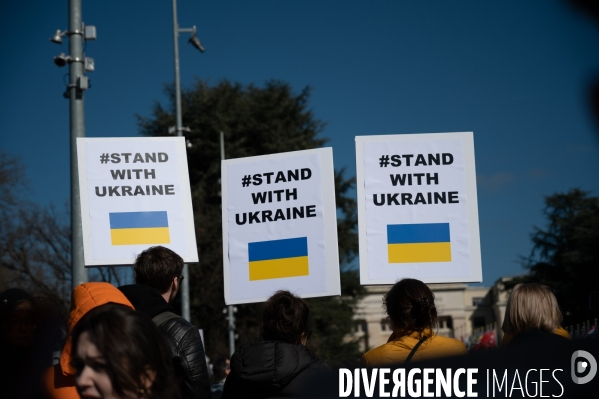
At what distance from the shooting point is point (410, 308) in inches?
138

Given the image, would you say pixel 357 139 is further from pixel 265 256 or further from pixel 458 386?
pixel 458 386

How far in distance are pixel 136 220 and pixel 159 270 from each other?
2477mm

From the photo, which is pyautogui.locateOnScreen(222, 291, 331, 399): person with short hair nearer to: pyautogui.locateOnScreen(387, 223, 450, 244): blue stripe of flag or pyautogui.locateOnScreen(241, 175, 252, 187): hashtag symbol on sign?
pyautogui.locateOnScreen(387, 223, 450, 244): blue stripe of flag

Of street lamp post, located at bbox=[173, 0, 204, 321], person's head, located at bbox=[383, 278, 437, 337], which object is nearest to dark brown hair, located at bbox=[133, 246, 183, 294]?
person's head, located at bbox=[383, 278, 437, 337]

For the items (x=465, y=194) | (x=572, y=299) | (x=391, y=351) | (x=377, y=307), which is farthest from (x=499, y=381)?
(x=377, y=307)

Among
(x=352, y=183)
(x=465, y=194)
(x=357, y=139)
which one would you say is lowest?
(x=465, y=194)

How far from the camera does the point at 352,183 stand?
3481 cm

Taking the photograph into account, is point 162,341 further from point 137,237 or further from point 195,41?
point 195,41

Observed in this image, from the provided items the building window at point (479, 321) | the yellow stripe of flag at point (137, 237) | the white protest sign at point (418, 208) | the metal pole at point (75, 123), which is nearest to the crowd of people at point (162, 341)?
the white protest sign at point (418, 208)

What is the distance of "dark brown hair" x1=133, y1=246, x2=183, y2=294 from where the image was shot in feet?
12.4

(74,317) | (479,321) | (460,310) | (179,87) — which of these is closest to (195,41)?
(179,87)

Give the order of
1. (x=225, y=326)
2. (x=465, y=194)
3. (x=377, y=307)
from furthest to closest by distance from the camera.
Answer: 1. (x=377, y=307)
2. (x=225, y=326)
3. (x=465, y=194)

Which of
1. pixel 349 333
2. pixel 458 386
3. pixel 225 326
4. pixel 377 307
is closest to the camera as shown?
pixel 458 386

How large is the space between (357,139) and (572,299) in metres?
3.55
